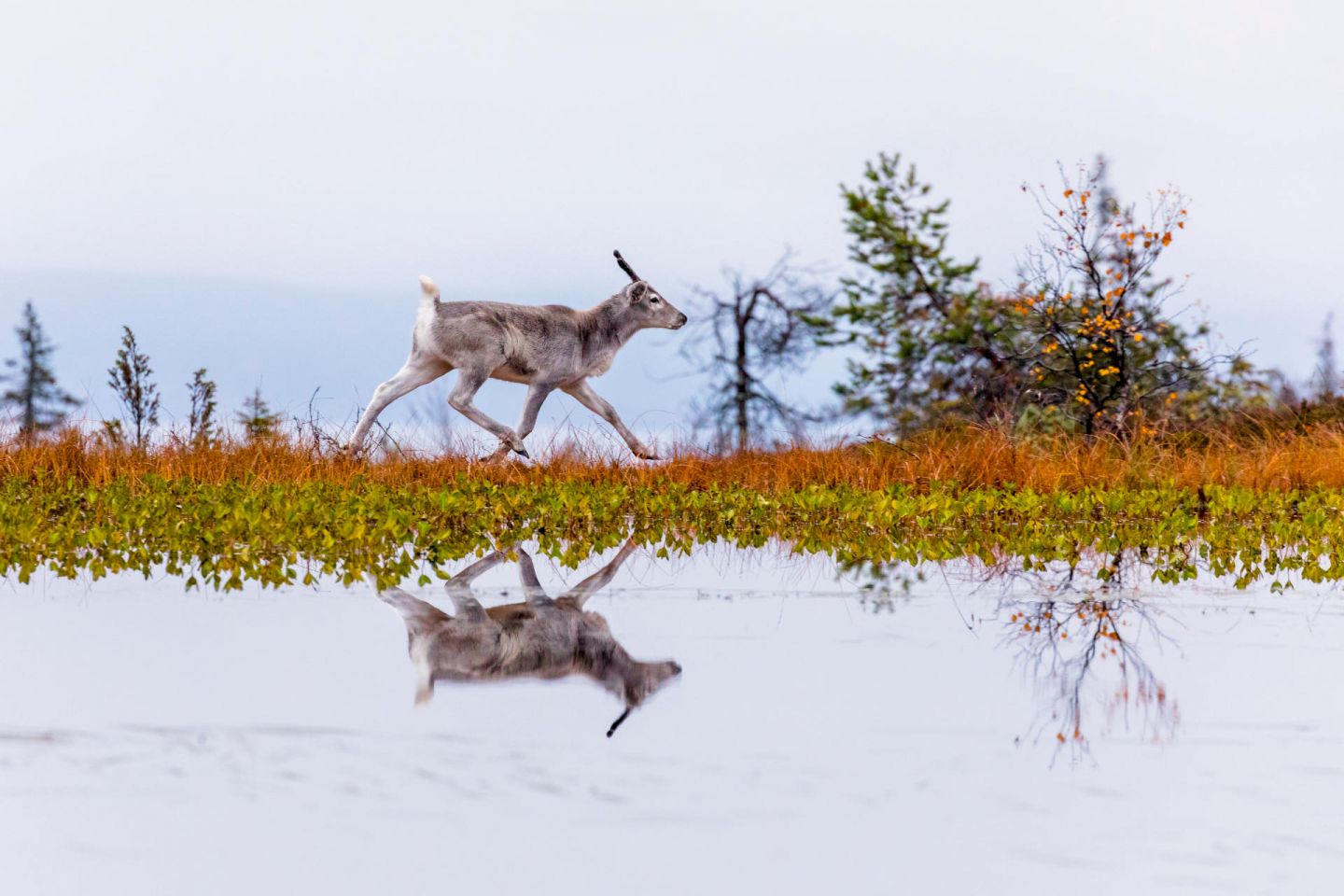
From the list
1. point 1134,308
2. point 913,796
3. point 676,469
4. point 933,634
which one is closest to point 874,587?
point 933,634

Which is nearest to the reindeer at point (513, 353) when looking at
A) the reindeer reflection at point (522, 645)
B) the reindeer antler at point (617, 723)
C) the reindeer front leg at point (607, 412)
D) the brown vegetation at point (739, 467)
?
the reindeer front leg at point (607, 412)

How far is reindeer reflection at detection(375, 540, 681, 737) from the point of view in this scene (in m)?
5.46

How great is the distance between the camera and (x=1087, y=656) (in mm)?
5961

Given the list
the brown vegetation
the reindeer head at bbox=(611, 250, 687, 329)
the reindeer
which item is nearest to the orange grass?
the brown vegetation

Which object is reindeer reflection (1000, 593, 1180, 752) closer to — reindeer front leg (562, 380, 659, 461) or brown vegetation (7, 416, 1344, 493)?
brown vegetation (7, 416, 1344, 493)

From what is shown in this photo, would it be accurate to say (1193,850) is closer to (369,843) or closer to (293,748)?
(369,843)

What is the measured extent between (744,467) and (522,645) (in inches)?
361

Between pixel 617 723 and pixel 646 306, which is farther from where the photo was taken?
pixel 646 306

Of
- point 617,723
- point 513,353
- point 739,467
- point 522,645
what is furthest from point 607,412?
point 617,723

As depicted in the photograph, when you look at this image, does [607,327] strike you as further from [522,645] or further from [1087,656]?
[1087,656]

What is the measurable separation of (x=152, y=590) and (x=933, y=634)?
3778mm

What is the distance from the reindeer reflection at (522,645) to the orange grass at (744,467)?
6779 millimetres

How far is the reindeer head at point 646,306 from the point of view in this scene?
17.8 m

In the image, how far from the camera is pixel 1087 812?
3795 millimetres
